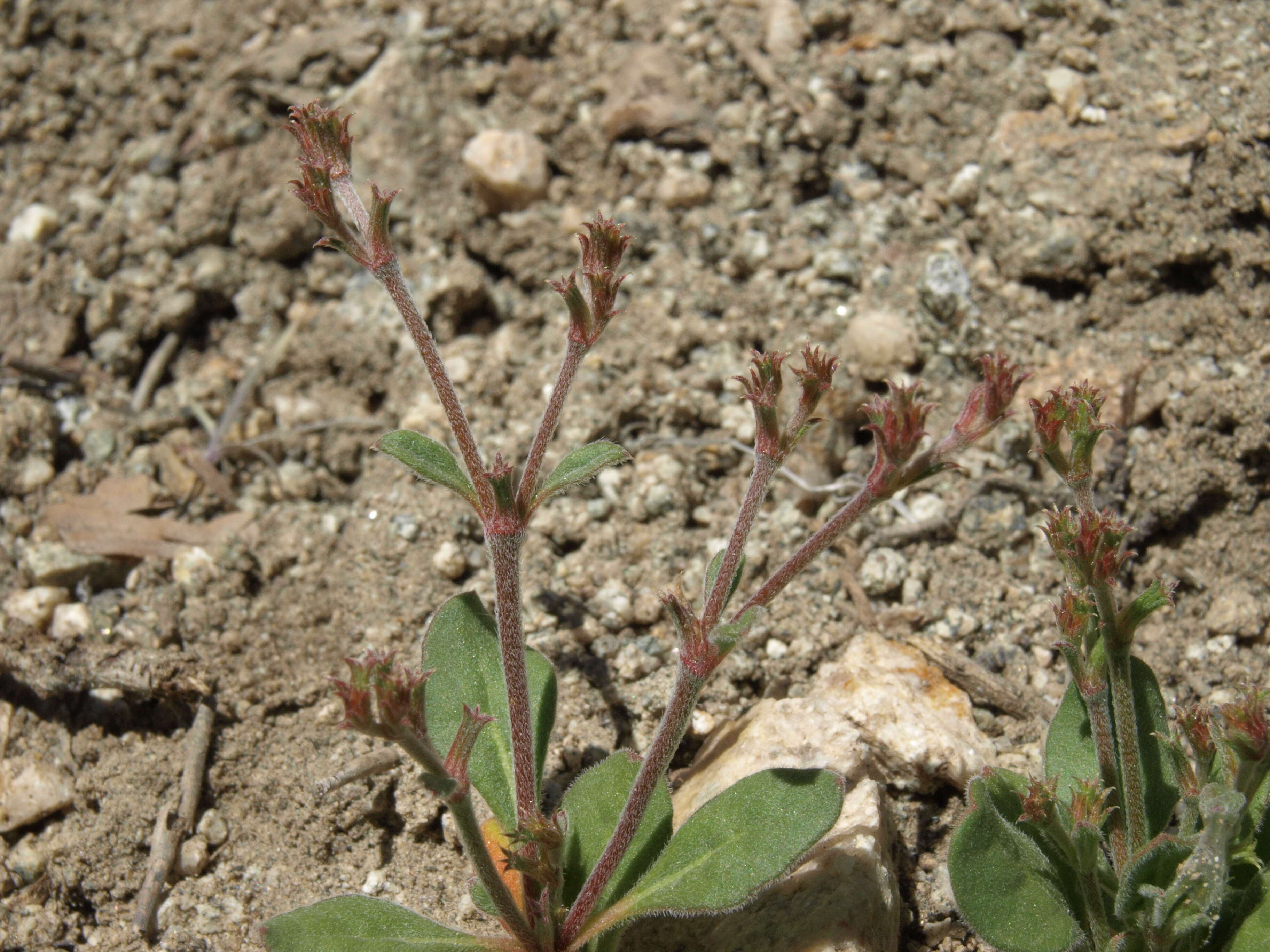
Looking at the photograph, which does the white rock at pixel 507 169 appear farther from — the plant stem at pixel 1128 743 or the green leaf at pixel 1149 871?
the green leaf at pixel 1149 871

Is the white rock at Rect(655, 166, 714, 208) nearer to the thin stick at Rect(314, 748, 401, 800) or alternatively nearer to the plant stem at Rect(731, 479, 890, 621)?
the plant stem at Rect(731, 479, 890, 621)

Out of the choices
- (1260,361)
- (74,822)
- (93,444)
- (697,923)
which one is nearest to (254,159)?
(93,444)

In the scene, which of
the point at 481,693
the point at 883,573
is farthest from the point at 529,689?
the point at 883,573

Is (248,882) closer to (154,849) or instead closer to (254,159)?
(154,849)

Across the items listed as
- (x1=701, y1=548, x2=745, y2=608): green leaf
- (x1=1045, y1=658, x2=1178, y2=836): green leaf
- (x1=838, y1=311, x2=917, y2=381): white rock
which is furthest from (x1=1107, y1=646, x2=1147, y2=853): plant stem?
(x1=838, y1=311, x2=917, y2=381): white rock

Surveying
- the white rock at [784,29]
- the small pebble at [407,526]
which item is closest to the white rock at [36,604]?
the small pebble at [407,526]

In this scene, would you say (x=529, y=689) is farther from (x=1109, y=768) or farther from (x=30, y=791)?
(x=30, y=791)
